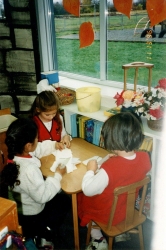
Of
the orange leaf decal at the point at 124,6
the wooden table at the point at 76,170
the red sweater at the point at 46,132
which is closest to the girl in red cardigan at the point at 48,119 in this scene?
the red sweater at the point at 46,132

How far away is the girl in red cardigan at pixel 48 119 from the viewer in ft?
6.84

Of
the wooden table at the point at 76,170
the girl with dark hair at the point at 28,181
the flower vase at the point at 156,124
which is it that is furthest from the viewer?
the flower vase at the point at 156,124

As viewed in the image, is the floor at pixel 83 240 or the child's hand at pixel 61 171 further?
the floor at pixel 83 240

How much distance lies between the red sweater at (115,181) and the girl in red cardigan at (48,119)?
1.93 ft

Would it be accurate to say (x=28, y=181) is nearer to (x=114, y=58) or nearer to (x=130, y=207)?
(x=130, y=207)

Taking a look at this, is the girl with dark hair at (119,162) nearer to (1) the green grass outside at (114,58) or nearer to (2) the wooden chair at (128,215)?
(2) the wooden chair at (128,215)

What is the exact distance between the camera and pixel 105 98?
255 centimetres

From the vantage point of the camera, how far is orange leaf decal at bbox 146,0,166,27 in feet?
7.12

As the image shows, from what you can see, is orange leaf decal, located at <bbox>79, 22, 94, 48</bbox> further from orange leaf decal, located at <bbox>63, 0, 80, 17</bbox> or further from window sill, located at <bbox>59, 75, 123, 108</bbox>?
window sill, located at <bbox>59, 75, 123, 108</bbox>

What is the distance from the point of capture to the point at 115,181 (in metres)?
1.49

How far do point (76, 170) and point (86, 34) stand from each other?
1.67 meters

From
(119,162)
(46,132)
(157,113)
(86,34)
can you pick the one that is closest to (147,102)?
(157,113)

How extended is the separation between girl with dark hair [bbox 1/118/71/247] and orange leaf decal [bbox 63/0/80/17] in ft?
5.70

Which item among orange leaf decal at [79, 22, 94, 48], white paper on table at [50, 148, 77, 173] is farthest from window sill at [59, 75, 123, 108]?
white paper on table at [50, 148, 77, 173]
